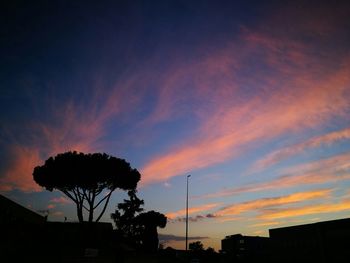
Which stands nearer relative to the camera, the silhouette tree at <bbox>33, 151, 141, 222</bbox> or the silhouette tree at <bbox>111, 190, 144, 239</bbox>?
the silhouette tree at <bbox>33, 151, 141, 222</bbox>

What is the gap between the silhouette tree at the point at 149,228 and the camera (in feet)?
246

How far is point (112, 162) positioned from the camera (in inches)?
1812

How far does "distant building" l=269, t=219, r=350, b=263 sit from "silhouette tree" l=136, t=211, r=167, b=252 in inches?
1188

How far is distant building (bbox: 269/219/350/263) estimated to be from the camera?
Result: 41719mm

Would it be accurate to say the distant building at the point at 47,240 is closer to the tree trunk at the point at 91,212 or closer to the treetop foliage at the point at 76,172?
the tree trunk at the point at 91,212

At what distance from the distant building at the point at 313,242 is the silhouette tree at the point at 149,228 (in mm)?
30167

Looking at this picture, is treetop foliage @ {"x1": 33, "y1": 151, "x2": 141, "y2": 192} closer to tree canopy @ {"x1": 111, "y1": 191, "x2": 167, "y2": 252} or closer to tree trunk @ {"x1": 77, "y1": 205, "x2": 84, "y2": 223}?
tree trunk @ {"x1": 77, "y1": 205, "x2": 84, "y2": 223}

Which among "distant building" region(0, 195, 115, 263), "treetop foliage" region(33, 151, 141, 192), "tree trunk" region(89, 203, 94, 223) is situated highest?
"treetop foliage" region(33, 151, 141, 192)

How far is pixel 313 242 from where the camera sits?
47.3 m

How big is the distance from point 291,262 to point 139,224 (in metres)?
36.6

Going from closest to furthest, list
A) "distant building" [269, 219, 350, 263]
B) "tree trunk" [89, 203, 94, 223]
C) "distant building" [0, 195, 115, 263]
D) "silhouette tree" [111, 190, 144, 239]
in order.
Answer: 1. "distant building" [0, 195, 115, 263]
2. "distant building" [269, 219, 350, 263]
3. "tree trunk" [89, 203, 94, 223]
4. "silhouette tree" [111, 190, 144, 239]

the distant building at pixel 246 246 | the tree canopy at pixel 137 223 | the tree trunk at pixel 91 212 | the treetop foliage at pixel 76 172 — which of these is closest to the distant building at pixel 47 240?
the tree trunk at pixel 91 212

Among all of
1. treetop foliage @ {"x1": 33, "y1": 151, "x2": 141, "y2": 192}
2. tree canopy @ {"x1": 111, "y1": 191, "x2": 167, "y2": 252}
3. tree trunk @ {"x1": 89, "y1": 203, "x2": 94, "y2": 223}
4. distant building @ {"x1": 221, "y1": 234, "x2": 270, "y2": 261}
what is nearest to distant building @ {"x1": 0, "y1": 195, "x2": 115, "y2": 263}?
tree trunk @ {"x1": 89, "y1": 203, "x2": 94, "y2": 223}

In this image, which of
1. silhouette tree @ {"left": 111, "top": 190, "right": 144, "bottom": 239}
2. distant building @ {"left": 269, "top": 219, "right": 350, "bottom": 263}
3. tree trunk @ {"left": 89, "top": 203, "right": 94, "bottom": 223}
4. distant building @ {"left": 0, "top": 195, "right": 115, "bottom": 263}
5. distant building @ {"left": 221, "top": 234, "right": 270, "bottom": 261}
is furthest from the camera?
distant building @ {"left": 221, "top": 234, "right": 270, "bottom": 261}
